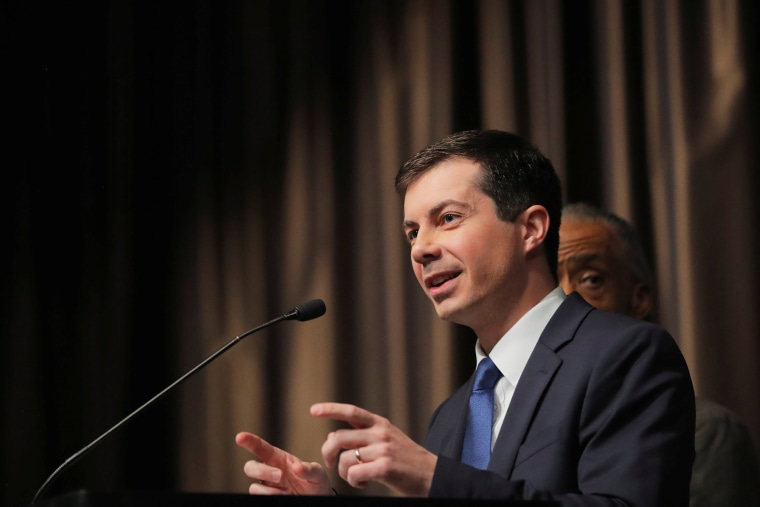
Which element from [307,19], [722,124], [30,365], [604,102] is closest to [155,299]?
[30,365]

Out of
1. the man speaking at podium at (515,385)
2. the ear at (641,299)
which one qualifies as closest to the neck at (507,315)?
the man speaking at podium at (515,385)

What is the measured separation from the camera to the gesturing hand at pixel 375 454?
129cm

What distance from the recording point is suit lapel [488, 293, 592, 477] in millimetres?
1626

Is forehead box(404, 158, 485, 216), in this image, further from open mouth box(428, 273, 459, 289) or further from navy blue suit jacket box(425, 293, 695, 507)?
navy blue suit jacket box(425, 293, 695, 507)

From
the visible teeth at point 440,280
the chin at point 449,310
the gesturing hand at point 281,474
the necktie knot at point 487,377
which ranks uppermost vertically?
the visible teeth at point 440,280

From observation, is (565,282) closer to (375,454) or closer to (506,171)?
(506,171)

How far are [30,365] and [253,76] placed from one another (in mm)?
1411

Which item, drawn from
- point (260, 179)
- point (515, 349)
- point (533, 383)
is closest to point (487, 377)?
point (515, 349)

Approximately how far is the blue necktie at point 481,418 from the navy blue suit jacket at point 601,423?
0.12 m

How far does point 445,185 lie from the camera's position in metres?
1.94

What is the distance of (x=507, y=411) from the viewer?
1696 millimetres

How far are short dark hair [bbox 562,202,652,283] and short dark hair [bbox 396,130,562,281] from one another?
925 millimetres

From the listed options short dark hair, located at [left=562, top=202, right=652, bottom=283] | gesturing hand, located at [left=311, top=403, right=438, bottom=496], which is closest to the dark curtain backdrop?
short dark hair, located at [left=562, top=202, right=652, bottom=283]

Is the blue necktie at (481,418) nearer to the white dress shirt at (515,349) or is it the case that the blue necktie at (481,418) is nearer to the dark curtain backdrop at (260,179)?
the white dress shirt at (515,349)
